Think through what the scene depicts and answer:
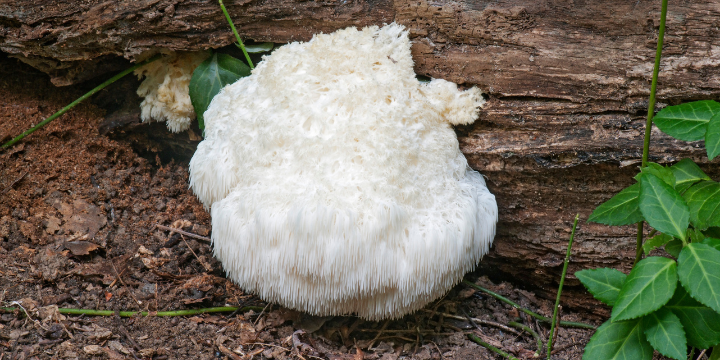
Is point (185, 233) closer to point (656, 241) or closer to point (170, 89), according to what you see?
point (170, 89)

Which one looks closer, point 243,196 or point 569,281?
point 243,196

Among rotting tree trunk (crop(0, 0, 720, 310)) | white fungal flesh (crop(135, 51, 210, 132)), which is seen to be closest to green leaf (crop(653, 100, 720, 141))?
rotting tree trunk (crop(0, 0, 720, 310))

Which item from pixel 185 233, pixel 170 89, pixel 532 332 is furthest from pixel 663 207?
pixel 170 89

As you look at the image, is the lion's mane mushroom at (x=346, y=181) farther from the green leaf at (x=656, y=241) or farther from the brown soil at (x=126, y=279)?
the green leaf at (x=656, y=241)

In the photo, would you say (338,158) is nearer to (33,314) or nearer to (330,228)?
(330,228)

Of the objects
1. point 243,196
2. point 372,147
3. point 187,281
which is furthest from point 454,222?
point 187,281

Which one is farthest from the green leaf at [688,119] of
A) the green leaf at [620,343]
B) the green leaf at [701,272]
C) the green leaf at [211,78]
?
the green leaf at [211,78]
